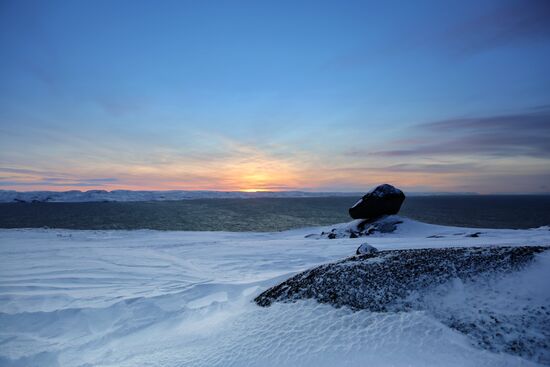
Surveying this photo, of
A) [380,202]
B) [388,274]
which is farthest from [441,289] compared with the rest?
[380,202]

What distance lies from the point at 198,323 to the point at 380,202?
17.5 metres

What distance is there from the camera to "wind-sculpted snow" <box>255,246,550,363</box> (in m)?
3.59

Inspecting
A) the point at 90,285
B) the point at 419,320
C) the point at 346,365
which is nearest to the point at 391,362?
the point at 346,365

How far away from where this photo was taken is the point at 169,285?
8.16 m

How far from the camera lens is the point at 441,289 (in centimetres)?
457

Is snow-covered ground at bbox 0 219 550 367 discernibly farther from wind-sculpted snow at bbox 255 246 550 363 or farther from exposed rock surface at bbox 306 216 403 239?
exposed rock surface at bbox 306 216 403 239

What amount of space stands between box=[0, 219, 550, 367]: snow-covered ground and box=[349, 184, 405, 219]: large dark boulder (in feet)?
39.9

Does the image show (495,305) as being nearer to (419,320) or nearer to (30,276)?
Result: (419,320)

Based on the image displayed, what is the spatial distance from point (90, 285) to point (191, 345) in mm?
5104

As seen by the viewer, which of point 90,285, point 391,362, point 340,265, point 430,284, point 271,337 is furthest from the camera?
point 90,285

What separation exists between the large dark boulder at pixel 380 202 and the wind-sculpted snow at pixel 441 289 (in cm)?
1508

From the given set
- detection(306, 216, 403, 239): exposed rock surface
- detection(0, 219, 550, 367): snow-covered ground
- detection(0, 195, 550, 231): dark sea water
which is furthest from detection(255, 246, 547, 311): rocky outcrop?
detection(0, 195, 550, 231): dark sea water

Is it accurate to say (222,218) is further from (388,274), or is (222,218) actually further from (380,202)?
(388,274)

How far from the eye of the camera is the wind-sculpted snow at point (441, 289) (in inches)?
141
